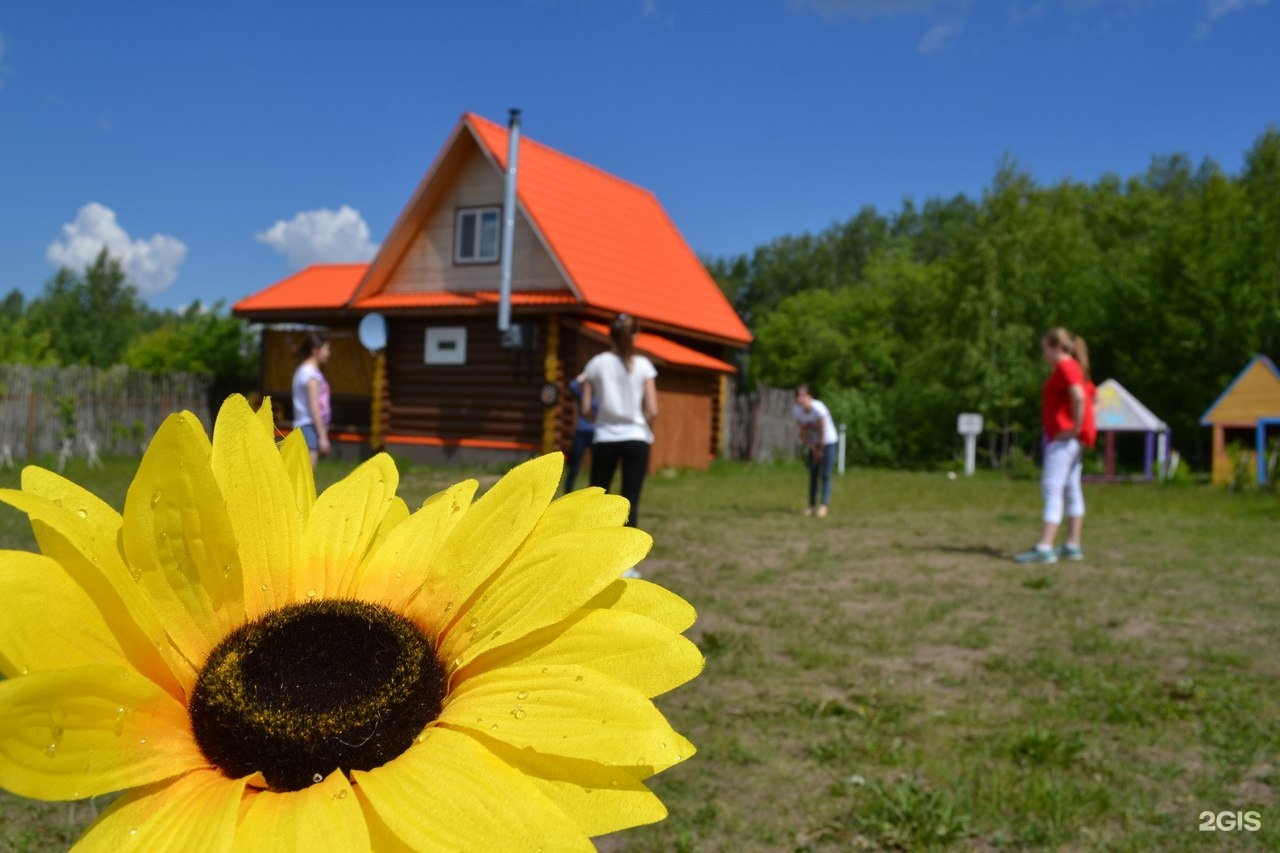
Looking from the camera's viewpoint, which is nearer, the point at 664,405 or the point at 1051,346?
the point at 1051,346

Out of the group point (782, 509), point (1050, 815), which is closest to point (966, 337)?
point (782, 509)

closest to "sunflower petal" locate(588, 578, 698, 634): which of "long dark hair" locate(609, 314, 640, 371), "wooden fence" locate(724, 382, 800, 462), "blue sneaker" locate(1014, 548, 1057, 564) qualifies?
"long dark hair" locate(609, 314, 640, 371)

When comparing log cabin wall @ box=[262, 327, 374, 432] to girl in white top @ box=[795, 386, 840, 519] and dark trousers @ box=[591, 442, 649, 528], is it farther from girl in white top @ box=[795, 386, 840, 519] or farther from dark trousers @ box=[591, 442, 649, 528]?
dark trousers @ box=[591, 442, 649, 528]

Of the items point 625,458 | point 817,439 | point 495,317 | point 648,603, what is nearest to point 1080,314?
point 495,317

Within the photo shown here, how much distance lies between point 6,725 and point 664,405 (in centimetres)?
2069

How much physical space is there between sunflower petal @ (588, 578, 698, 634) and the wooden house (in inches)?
720

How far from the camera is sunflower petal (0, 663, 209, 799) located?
1.31ft

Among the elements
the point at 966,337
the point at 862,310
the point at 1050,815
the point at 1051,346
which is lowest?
the point at 1050,815

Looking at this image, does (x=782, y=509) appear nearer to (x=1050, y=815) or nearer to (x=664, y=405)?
(x=664, y=405)

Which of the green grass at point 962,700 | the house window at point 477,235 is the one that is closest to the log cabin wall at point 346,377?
the house window at point 477,235

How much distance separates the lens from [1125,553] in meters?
9.73

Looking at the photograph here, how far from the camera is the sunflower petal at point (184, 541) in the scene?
488 mm

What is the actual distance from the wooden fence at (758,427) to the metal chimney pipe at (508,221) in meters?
8.79

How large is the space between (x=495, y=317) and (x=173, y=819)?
2036 cm
